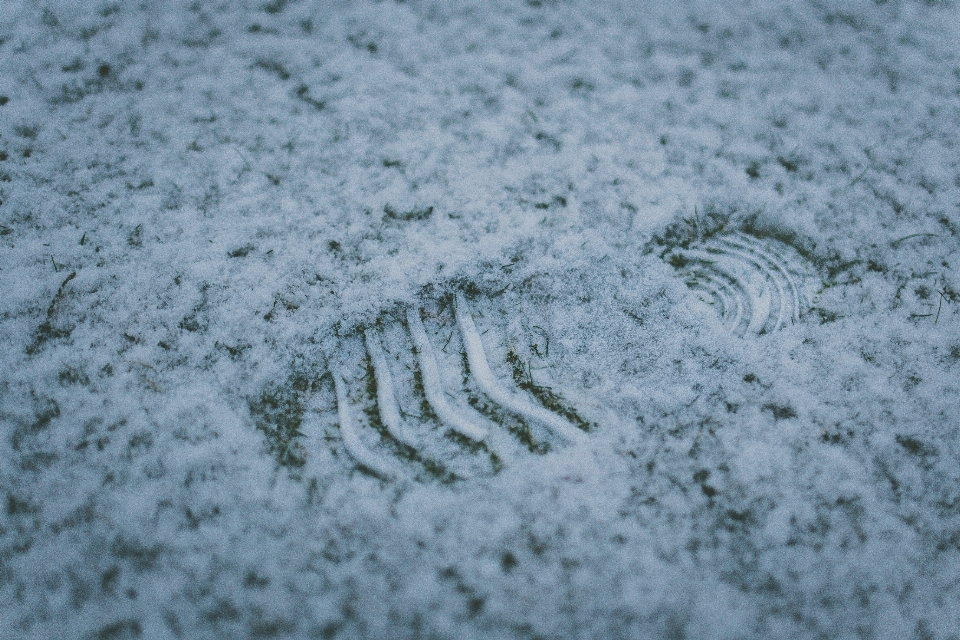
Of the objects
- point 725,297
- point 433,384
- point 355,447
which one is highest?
point 725,297

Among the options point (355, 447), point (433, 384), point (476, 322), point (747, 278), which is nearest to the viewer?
point (355, 447)

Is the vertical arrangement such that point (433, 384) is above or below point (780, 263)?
below

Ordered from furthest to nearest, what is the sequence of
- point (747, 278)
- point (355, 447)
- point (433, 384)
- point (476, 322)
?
point (747, 278)
point (476, 322)
point (433, 384)
point (355, 447)

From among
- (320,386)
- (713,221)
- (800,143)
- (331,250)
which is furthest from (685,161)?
(320,386)

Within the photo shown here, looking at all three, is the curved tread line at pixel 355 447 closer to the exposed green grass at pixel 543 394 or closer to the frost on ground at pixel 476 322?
the frost on ground at pixel 476 322

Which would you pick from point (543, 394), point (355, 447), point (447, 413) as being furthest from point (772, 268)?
point (355, 447)

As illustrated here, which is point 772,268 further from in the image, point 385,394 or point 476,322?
point 385,394

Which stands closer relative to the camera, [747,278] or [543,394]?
[543,394]

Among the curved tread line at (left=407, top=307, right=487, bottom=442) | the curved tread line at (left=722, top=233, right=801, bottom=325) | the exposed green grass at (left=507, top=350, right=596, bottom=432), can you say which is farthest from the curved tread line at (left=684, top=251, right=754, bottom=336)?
the curved tread line at (left=407, top=307, right=487, bottom=442)
